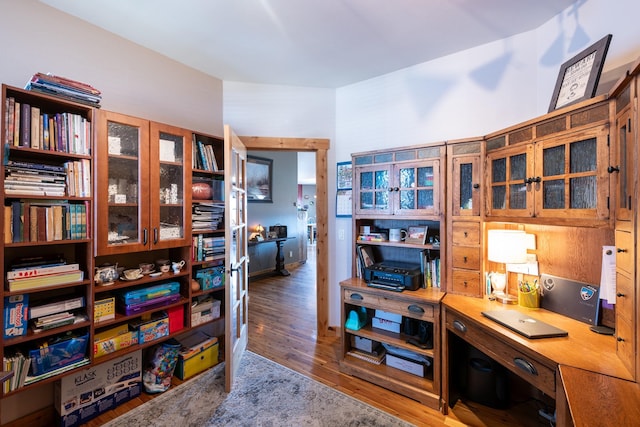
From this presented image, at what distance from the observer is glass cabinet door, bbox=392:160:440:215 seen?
7.38 feet

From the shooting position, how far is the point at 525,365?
140 cm

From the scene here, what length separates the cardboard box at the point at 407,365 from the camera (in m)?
2.22

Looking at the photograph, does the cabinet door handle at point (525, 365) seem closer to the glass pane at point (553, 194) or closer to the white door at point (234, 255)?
the glass pane at point (553, 194)

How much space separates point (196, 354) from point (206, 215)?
1.22 metres

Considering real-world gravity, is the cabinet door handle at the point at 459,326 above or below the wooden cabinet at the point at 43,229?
below

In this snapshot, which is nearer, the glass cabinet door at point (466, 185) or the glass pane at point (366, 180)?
the glass cabinet door at point (466, 185)

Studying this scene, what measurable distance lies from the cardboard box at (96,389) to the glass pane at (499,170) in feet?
9.71

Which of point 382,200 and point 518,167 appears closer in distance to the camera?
point 518,167

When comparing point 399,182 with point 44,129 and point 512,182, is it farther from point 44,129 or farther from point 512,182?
point 44,129

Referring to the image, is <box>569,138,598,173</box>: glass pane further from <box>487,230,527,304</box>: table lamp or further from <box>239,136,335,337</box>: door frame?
<box>239,136,335,337</box>: door frame

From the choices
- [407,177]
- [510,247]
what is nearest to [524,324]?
[510,247]

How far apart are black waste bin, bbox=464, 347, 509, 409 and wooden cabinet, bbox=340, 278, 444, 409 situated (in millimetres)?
282

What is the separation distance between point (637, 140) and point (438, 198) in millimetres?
1224

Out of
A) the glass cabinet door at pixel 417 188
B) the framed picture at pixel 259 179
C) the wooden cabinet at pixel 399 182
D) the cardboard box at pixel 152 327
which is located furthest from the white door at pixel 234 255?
the framed picture at pixel 259 179
